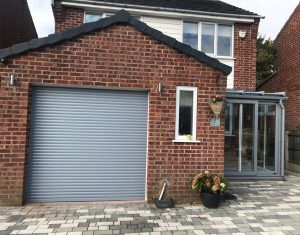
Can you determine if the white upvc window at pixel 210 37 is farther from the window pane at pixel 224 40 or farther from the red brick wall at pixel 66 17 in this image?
the red brick wall at pixel 66 17

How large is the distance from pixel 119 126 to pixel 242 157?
16.5 feet

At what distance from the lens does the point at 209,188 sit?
21.9 feet

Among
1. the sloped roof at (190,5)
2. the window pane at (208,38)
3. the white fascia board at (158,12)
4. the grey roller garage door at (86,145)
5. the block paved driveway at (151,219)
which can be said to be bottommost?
the block paved driveway at (151,219)

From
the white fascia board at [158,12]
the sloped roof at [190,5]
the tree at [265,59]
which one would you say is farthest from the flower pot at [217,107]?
the tree at [265,59]

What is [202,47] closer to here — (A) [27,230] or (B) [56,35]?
(B) [56,35]

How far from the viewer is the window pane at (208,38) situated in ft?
39.6

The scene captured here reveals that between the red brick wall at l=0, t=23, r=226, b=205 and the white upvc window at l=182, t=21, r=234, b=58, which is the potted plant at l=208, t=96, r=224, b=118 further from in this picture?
the white upvc window at l=182, t=21, r=234, b=58

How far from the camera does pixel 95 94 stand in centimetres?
701

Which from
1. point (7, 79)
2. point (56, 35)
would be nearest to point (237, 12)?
point (56, 35)

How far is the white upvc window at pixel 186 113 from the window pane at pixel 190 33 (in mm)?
5476

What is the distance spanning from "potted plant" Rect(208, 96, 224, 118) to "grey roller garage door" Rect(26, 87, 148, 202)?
5.10 ft

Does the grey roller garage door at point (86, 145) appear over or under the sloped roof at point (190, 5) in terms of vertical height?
under

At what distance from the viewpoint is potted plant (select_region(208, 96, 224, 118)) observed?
6.95m

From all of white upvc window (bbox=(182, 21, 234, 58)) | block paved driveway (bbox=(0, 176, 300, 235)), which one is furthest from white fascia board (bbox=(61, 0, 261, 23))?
block paved driveway (bbox=(0, 176, 300, 235))
